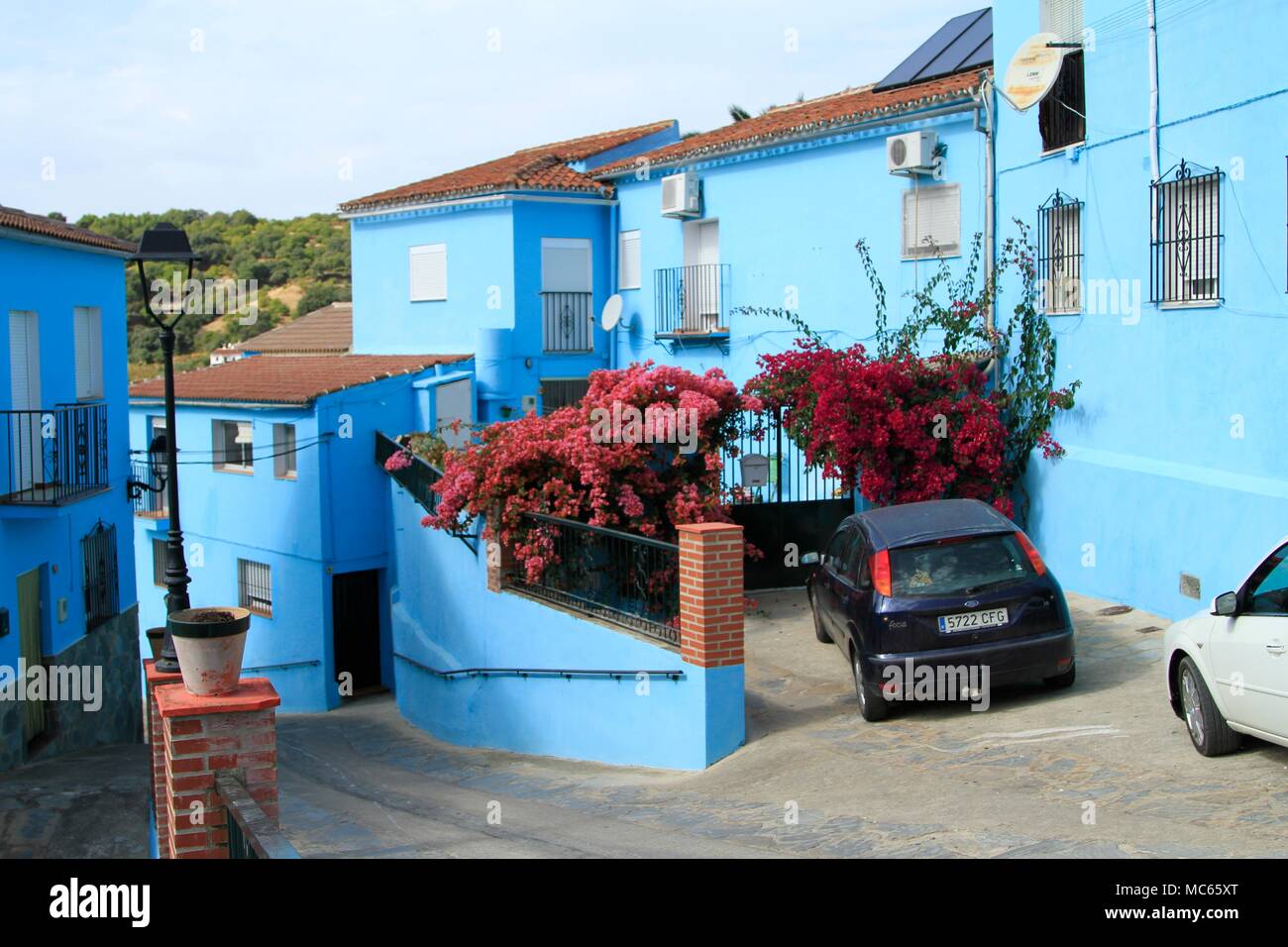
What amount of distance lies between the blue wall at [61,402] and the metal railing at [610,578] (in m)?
6.04

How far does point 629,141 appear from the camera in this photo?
25.2 m

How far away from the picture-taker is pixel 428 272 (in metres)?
24.5

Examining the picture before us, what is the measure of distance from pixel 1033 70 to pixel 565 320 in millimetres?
11471

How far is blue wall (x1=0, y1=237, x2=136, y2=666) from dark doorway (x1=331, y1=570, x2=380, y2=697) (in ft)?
11.1

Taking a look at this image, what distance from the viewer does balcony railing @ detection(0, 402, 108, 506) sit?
14.7 m

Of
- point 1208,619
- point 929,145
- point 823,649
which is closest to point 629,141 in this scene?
point 929,145

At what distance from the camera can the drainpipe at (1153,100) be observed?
1188 cm

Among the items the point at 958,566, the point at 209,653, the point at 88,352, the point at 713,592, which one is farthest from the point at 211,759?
the point at 88,352

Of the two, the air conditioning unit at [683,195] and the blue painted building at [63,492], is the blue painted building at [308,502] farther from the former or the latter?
the air conditioning unit at [683,195]

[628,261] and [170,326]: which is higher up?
[628,261]

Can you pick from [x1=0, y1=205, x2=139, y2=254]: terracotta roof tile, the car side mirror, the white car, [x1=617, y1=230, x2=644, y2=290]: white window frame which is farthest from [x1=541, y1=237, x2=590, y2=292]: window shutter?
the car side mirror

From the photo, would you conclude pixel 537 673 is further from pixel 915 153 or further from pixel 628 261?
pixel 628 261

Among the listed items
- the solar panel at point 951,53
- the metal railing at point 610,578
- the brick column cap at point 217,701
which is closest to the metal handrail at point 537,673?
the metal railing at point 610,578
